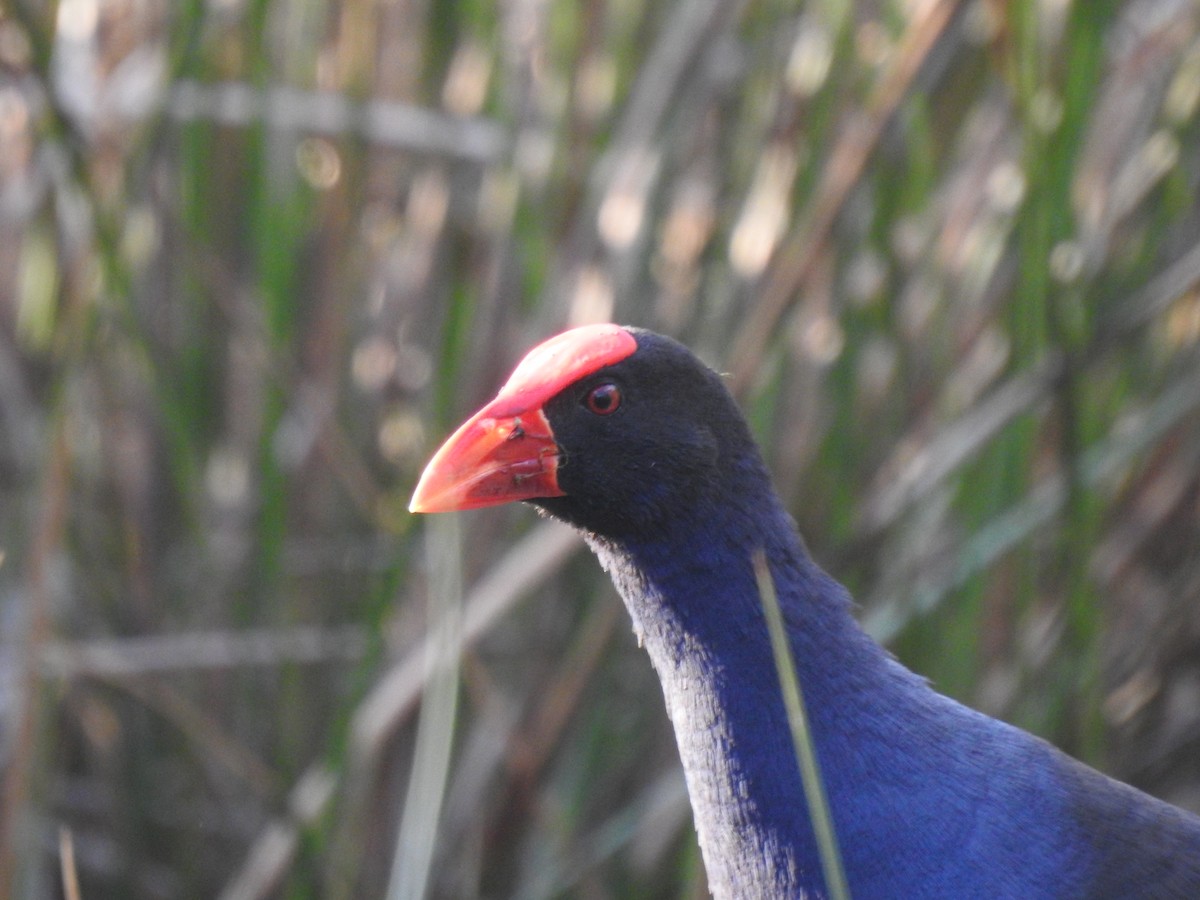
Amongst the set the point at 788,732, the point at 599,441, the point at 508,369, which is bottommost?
the point at 788,732

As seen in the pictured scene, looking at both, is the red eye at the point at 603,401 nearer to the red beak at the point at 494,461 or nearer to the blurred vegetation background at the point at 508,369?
the red beak at the point at 494,461

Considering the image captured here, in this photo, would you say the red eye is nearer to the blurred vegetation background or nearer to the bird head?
the bird head

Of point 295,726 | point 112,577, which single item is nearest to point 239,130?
point 112,577

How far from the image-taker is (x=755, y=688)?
1.28m

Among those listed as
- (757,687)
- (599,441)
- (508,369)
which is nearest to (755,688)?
(757,687)

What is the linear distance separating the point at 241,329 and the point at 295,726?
0.64 meters

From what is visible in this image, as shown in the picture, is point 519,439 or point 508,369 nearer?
point 519,439

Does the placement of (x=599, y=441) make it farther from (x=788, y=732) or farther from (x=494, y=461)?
(x=788, y=732)

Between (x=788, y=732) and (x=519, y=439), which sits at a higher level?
(x=519, y=439)

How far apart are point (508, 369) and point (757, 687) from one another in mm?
1185

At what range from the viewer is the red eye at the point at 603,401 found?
4.41 feet

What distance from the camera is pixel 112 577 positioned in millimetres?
2516

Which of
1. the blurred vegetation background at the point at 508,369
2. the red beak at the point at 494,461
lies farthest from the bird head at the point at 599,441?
the blurred vegetation background at the point at 508,369

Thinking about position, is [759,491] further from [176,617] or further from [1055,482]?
[176,617]
